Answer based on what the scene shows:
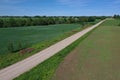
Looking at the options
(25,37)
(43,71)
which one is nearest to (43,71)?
(43,71)

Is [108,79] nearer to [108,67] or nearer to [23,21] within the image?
[108,67]

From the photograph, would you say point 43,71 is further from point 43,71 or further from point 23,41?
point 23,41

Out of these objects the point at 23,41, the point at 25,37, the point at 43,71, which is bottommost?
the point at 25,37

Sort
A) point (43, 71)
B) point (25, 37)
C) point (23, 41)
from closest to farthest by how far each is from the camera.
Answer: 1. point (43, 71)
2. point (23, 41)
3. point (25, 37)

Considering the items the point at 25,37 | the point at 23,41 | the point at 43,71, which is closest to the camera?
the point at 43,71

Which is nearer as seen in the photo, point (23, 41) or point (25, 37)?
point (23, 41)

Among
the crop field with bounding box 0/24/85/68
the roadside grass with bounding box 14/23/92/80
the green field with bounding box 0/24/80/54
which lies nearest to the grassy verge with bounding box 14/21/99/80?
the roadside grass with bounding box 14/23/92/80

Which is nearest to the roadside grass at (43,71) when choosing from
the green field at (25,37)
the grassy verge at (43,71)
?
the grassy verge at (43,71)

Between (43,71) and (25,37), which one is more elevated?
(43,71)

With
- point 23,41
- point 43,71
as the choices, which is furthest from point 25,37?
point 43,71

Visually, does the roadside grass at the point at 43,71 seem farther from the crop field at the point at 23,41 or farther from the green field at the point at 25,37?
the green field at the point at 25,37

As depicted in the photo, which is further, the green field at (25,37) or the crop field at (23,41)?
the green field at (25,37)
